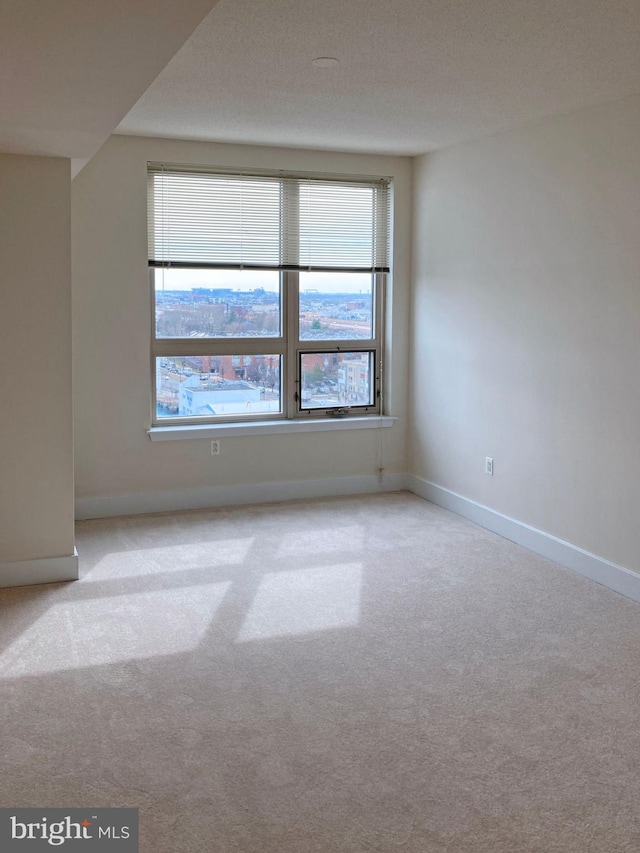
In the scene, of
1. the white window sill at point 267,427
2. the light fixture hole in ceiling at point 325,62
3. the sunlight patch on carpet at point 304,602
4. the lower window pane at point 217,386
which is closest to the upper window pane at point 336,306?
the lower window pane at point 217,386

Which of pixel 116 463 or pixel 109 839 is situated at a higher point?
pixel 116 463

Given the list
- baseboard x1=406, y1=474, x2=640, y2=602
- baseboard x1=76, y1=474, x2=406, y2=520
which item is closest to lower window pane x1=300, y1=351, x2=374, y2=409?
baseboard x1=76, y1=474, x2=406, y2=520

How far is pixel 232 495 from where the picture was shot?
5.91 metres

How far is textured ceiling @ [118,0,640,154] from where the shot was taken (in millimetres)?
2992

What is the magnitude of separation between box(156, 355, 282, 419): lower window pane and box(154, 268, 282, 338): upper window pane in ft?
0.61

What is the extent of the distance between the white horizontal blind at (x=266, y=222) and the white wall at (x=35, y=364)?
1488 mm

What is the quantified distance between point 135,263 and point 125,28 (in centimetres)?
351

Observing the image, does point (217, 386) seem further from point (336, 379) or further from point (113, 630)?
point (113, 630)

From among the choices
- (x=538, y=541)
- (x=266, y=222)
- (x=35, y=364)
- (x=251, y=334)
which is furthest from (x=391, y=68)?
(x=538, y=541)

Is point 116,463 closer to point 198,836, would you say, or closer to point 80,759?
point 80,759

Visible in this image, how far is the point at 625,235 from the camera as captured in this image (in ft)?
13.5

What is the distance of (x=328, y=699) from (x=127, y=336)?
10.5 feet

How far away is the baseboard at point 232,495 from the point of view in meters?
5.59

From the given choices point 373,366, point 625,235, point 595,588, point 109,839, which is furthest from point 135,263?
point 109,839
